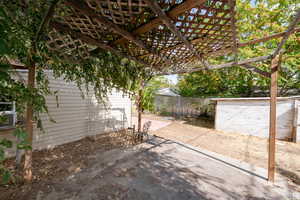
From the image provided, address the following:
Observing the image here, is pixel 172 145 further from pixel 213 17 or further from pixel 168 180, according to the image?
pixel 213 17

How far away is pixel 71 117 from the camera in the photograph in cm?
408

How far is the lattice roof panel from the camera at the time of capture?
3.38 feet

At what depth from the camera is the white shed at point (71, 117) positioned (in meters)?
3.54

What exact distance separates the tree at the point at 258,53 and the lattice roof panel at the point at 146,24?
3.66 m

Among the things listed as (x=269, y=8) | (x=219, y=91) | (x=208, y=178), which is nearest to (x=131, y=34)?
(x=208, y=178)

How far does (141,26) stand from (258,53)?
6996 millimetres

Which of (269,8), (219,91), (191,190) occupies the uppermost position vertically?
(269,8)

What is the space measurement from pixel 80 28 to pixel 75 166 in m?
2.78

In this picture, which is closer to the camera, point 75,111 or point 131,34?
point 131,34

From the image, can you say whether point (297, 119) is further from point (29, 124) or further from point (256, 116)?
point (29, 124)

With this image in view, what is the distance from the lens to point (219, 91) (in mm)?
9172

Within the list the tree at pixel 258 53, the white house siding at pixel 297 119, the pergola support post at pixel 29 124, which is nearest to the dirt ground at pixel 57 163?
the pergola support post at pixel 29 124

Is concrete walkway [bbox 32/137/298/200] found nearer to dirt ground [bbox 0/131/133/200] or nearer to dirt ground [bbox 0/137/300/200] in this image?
dirt ground [bbox 0/137/300/200]

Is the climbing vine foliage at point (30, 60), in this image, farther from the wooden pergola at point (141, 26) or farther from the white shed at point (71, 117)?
the white shed at point (71, 117)
